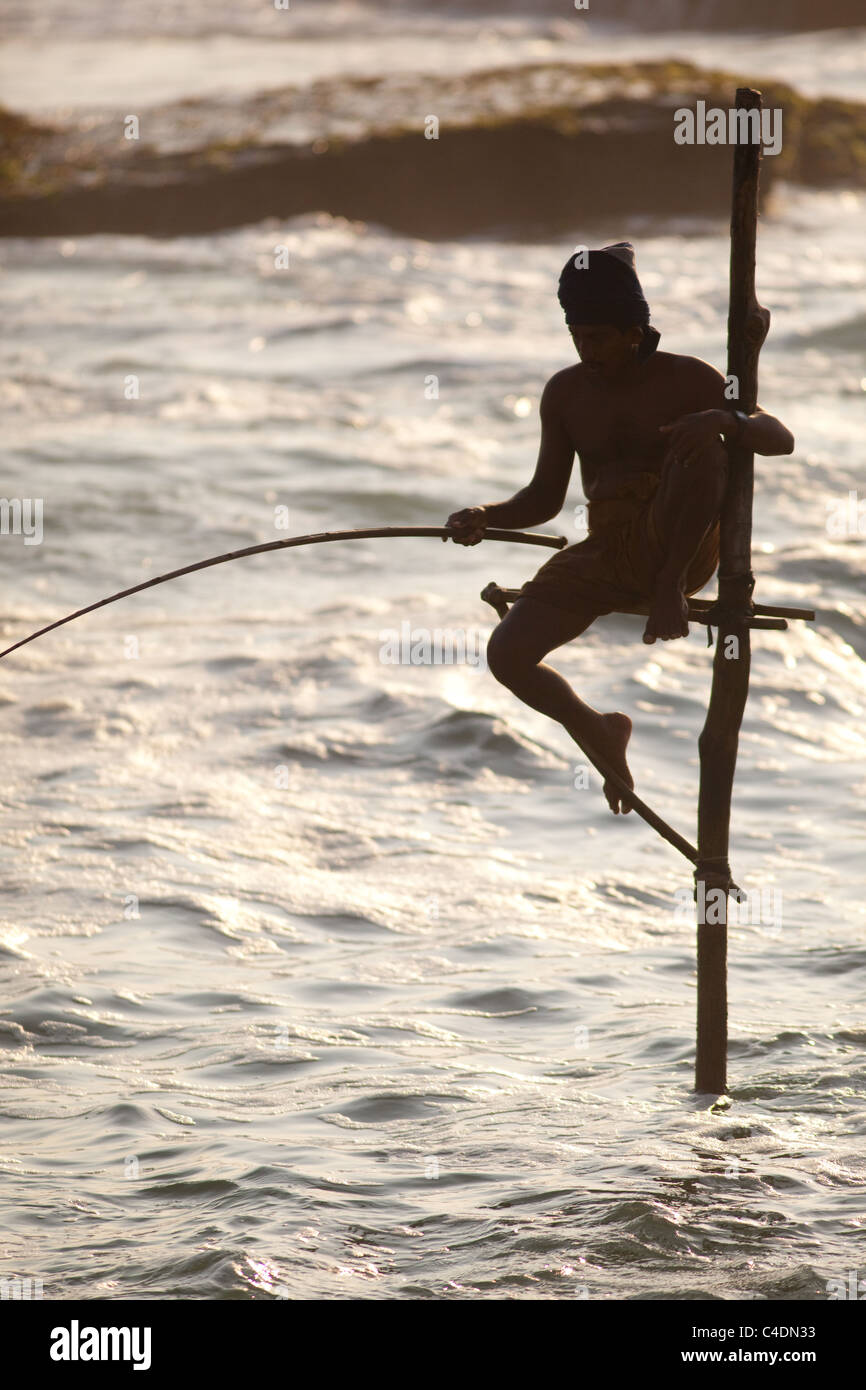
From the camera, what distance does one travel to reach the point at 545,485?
19.8 feet

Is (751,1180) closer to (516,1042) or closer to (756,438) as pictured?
(516,1042)

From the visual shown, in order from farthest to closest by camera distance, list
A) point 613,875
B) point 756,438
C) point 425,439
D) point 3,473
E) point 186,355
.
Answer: point 186,355
point 425,439
point 3,473
point 613,875
point 756,438

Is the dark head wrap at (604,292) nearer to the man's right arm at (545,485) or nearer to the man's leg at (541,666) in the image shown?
the man's right arm at (545,485)

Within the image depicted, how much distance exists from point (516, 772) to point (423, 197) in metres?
24.2

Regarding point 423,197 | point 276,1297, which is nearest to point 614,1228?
point 276,1297

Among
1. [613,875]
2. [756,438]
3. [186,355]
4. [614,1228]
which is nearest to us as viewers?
[756,438]

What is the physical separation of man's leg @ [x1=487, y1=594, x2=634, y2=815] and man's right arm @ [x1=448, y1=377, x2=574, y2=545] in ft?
0.91

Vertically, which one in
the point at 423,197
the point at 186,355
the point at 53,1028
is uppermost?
the point at 423,197

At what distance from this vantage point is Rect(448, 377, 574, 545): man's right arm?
5.95m

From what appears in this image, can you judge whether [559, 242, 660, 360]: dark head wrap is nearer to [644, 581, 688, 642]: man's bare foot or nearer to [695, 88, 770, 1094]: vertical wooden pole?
[695, 88, 770, 1094]: vertical wooden pole

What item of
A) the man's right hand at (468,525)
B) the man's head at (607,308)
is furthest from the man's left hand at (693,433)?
the man's right hand at (468,525)

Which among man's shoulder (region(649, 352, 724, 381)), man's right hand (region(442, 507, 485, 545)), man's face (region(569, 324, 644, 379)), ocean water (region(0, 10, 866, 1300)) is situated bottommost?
ocean water (region(0, 10, 866, 1300))

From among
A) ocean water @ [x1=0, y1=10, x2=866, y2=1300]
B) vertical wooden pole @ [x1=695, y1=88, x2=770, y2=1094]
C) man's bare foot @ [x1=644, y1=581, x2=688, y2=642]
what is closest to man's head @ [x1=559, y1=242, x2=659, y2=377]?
vertical wooden pole @ [x1=695, y1=88, x2=770, y2=1094]

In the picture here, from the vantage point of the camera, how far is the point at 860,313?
27.2 metres
